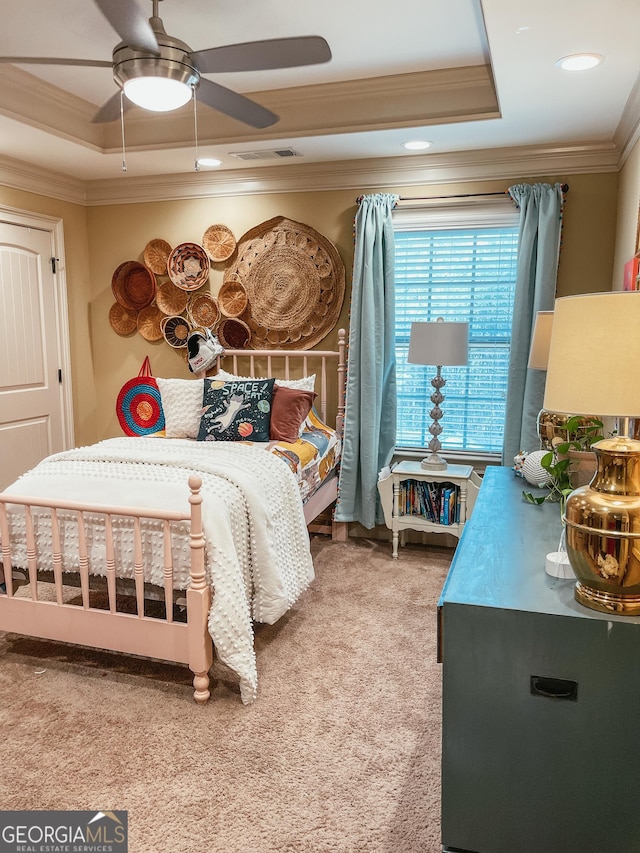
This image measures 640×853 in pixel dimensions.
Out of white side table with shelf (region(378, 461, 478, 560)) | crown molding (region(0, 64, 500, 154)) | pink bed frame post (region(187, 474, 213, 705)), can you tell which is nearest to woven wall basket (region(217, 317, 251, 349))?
crown molding (region(0, 64, 500, 154))

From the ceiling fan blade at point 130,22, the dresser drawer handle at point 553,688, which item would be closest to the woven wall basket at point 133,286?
the ceiling fan blade at point 130,22

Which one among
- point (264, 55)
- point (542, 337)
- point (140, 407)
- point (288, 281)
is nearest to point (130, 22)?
point (264, 55)

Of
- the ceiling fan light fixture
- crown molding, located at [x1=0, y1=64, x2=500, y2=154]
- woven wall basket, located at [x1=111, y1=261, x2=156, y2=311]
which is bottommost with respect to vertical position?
woven wall basket, located at [x1=111, y1=261, x2=156, y2=311]

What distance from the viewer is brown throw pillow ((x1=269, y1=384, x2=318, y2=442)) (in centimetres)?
369

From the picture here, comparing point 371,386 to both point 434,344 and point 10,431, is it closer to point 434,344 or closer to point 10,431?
point 434,344

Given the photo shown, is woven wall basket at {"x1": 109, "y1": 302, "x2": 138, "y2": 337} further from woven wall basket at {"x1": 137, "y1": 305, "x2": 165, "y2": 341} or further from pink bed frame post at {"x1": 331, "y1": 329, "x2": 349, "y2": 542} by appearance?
pink bed frame post at {"x1": 331, "y1": 329, "x2": 349, "y2": 542}

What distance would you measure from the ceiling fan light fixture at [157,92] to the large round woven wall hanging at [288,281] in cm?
197

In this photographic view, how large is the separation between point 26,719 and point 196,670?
62 cm

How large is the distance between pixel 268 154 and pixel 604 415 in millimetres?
3255

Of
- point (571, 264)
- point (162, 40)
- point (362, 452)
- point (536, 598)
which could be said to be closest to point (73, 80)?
point (162, 40)

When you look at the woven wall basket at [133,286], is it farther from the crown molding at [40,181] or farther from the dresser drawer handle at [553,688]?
the dresser drawer handle at [553,688]

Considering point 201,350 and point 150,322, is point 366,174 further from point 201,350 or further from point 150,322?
point 150,322

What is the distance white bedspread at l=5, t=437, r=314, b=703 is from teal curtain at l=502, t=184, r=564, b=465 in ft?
4.76

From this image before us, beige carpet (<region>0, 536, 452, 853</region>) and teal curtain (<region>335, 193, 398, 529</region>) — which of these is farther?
teal curtain (<region>335, 193, 398, 529</region>)
